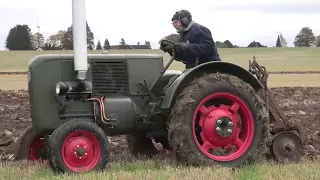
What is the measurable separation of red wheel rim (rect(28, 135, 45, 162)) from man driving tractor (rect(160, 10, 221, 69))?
6.75ft

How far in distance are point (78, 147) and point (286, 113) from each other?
7.98 m

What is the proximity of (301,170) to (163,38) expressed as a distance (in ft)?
7.56

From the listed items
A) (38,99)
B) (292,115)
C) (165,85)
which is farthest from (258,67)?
(292,115)

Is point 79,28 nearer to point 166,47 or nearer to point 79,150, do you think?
point 166,47

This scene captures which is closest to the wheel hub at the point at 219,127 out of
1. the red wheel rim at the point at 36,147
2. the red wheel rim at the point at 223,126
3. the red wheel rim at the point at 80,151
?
the red wheel rim at the point at 223,126

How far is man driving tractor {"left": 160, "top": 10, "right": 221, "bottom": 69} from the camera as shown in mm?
6484

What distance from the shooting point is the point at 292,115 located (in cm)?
1245

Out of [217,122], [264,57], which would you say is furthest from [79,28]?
[264,57]

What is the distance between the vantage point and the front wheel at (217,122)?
6066 mm

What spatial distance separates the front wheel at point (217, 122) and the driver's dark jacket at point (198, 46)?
0.38 metres

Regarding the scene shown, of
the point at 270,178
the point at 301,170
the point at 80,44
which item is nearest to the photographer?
the point at 270,178

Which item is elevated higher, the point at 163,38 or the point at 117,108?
the point at 163,38

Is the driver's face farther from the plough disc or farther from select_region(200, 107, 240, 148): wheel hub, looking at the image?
the plough disc

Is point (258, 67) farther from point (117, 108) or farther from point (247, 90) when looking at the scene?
point (117, 108)
